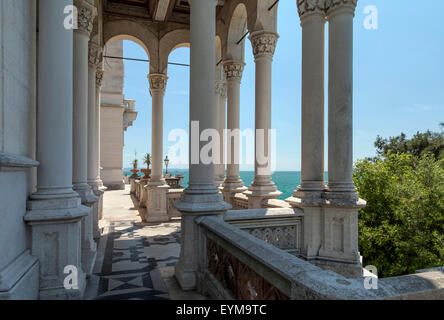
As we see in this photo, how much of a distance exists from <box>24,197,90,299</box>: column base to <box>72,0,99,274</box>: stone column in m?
2.52

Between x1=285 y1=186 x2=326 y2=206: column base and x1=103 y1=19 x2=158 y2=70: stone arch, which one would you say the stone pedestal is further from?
x1=103 y1=19 x2=158 y2=70: stone arch

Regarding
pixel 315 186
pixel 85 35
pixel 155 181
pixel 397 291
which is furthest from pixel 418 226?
pixel 85 35

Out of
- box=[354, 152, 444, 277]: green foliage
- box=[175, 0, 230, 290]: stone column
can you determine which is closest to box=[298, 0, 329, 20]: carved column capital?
box=[175, 0, 230, 290]: stone column

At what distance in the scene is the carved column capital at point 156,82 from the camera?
15008 mm

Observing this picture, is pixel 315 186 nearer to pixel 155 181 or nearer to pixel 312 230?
pixel 312 230

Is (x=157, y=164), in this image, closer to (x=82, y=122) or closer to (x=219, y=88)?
(x=219, y=88)

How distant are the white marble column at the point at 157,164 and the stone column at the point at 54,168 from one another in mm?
9114

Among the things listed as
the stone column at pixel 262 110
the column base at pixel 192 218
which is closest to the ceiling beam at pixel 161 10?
the stone column at pixel 262 110

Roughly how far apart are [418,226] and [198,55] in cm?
1647

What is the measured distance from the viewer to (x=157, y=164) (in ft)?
48.3

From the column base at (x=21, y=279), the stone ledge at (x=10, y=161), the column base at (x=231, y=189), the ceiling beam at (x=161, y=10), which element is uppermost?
the ceiling beam at (x=161, y=10)

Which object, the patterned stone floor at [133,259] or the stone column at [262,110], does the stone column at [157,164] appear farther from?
the stone column at [262,110]

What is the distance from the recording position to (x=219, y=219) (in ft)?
18.9

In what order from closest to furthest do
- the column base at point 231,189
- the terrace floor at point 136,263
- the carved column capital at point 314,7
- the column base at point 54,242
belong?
the column base at point 54,242
the terrace floor at point 136,263
the carved column capital at point 314,7
the column base at point 231,189
